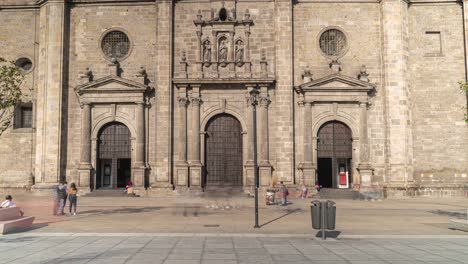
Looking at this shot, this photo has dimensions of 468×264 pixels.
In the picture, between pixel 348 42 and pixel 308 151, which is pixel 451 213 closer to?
pixel 308 151

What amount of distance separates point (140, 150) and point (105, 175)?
3477 mm

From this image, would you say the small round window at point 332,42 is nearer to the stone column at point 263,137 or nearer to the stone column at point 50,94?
the stone column at point 263,137

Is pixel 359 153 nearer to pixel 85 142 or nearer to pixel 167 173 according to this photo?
pixel 167 173

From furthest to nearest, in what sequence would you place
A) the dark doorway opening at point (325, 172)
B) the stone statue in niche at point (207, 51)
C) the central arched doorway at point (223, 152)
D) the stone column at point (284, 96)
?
the dark doorway opening at point (325, 172) → the stone statue in niche at point (207, 51) → the central arched doorway at point (223, 152) → the stone column at point (284, 96)

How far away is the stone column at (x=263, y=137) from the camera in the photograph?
2800cm

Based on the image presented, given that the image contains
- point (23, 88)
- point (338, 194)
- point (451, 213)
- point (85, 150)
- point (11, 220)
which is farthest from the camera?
point (23, 88)

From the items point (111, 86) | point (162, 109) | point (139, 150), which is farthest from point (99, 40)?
point (139, 150)

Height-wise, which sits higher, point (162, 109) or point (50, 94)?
point (50, 94)

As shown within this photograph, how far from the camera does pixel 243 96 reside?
29.2 metres

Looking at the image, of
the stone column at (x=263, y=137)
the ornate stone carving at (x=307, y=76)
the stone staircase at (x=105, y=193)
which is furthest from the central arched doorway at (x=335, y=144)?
the stone staircase at (x=105, y=193)

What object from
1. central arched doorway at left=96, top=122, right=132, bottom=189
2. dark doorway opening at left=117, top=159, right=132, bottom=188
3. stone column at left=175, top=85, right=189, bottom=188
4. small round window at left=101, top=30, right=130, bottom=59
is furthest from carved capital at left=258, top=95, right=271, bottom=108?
dark doorway opening at left=117, top=159, right=132, bottom=188

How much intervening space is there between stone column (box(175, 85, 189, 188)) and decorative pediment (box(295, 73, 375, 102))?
736cm

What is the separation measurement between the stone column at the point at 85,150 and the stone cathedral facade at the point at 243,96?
0.07m

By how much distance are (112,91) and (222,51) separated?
770 centimetres
